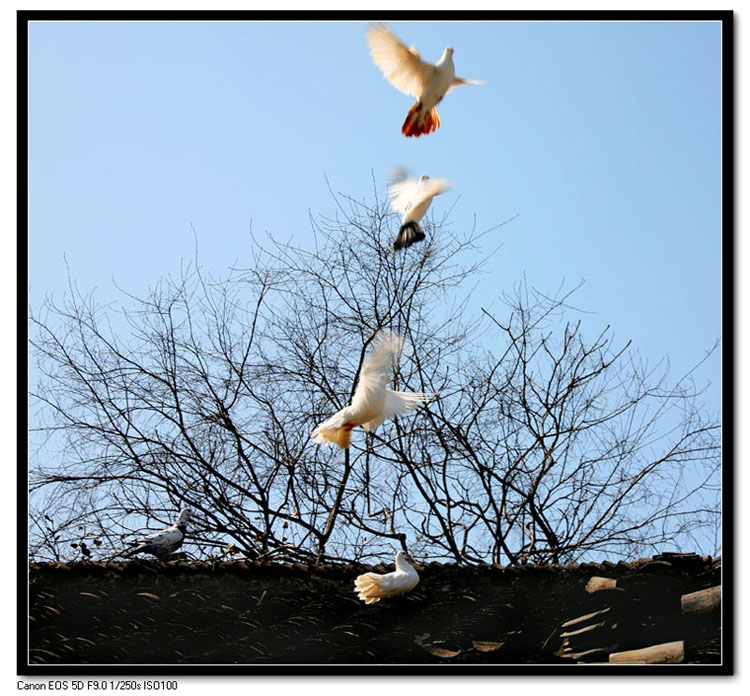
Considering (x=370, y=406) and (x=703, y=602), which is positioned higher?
(x=370, y=406)

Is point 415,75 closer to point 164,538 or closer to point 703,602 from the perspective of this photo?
point 164,538

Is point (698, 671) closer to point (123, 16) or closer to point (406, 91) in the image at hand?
point (406, 91)

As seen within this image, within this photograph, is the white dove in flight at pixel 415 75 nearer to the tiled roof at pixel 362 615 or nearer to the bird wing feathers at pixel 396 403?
the bird wing feathers at pixel 396 403

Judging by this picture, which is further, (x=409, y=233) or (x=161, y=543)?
(x=409, y=233)

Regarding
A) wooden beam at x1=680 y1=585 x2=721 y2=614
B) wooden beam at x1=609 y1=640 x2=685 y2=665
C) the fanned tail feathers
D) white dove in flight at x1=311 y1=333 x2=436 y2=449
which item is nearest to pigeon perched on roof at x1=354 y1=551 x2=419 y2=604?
white dove in flight at x1=311 y1=333 x2=436 y2=449

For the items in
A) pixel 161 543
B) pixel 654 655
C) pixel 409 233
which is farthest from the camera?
pixel 409 233

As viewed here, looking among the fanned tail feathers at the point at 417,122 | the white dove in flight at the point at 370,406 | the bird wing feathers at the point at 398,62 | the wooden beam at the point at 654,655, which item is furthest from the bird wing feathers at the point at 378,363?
the wooden beam at the point at 654,655

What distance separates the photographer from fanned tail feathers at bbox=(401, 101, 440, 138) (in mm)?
3480

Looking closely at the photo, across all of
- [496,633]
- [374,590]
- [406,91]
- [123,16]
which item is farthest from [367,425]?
[123,16]

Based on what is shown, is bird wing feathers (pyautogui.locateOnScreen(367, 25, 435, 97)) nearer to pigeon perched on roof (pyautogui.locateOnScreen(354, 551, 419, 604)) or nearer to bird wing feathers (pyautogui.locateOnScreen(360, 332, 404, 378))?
bird wing feathers (pyautogui.locateOnScreen(360, 332, 404, 378))

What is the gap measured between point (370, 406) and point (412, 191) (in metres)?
0.82

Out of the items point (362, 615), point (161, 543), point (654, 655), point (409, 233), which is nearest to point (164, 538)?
point (161, 543)

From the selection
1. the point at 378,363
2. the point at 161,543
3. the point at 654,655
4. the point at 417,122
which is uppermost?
the point at 417,122

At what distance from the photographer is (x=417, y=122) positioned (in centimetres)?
349
